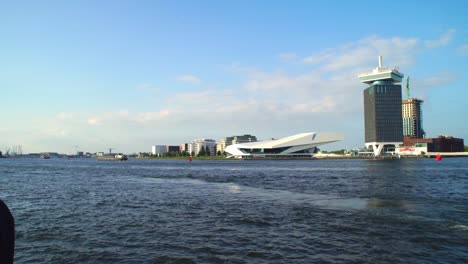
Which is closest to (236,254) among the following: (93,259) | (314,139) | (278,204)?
(93,259)

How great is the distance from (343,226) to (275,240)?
10.3 feet

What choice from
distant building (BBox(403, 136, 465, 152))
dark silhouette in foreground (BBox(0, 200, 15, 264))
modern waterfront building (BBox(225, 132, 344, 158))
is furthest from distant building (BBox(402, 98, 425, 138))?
dark silhouette in foreground (BBox(0, 200, 15, 264))

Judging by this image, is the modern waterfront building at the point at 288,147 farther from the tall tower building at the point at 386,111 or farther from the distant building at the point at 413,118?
the distant building at the point at 413,118

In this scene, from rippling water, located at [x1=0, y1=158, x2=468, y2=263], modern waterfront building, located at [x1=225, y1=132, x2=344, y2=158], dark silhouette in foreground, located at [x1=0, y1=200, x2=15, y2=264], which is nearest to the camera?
dark silhouette in foreground, located at [x1=0, y1=200, x2=15, y2=264]

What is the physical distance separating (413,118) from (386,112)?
55.8 m

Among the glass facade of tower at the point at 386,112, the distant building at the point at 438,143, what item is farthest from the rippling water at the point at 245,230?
the distant building at the point at 438,143

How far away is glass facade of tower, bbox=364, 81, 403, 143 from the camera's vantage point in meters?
146

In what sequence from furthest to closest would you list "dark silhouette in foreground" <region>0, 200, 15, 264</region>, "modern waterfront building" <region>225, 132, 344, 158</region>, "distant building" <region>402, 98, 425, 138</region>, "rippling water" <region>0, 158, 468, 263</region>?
"distant building" <region>402, 98, 425, 138</region> → "modern waterfront building" <region>225, 132, 344, 158</region> → "rippling water" <region>0, 158, 468, 263</region> → "dark silhouette in foreground" <region>0, 200, 15, 264</region>

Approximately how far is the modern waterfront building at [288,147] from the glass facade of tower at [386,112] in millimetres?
18376

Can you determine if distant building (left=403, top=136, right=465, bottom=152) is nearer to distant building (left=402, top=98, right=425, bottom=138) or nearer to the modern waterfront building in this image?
distant building (left=402, top=98, right=425, bottom=138)

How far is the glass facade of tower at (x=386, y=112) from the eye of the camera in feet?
479

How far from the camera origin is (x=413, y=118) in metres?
191

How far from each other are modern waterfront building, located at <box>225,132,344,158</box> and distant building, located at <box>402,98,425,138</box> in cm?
6706

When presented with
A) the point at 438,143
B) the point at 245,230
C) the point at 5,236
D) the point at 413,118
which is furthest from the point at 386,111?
the point at 5,236
